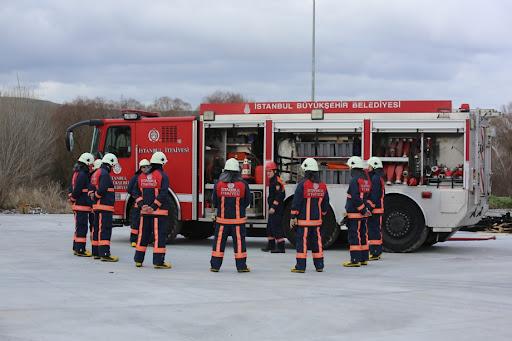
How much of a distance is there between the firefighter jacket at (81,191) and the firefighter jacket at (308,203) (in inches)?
160

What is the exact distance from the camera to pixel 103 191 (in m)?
13.4

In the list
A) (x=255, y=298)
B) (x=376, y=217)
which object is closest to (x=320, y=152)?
(x=376, y=217)

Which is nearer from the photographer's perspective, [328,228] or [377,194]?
[377,194]

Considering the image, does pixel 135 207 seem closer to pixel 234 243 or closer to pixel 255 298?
pixel 234 243

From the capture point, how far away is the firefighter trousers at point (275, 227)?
Answer: 1487 centimetres

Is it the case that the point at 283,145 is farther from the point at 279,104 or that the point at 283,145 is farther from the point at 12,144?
the point at 12,144

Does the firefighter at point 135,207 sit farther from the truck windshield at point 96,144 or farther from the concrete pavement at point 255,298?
the truck windshield at point 96,144

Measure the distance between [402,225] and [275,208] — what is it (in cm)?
244

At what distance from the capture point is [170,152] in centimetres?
1625

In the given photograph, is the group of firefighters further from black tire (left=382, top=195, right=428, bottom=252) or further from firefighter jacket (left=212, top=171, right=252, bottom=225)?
black tire (left=382, top=195, right=428, bottom=252)

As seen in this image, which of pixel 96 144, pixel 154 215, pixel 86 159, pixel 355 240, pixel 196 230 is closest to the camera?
pixel 154 215

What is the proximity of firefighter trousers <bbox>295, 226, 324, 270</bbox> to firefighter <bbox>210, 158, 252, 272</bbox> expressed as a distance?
2.71ft

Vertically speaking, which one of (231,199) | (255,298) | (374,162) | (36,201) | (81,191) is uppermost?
(374,162)

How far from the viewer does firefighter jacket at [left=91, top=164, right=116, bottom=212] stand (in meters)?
13.4
